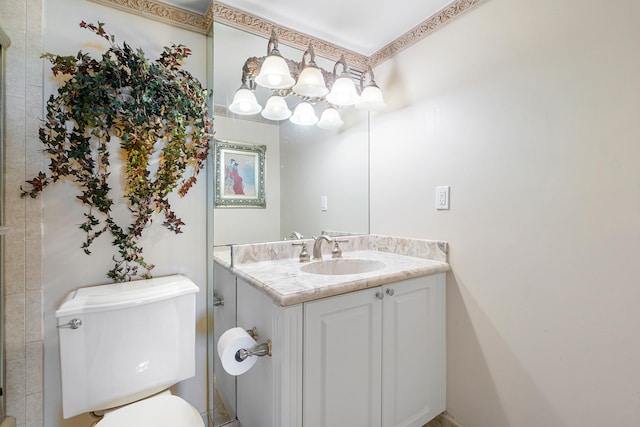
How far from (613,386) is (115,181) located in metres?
2.05

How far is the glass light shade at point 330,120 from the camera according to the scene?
5.93 ft

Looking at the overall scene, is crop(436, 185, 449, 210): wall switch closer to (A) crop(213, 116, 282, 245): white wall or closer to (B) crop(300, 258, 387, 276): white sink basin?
(B) crop(300, 258, 387, 276): white sink basin

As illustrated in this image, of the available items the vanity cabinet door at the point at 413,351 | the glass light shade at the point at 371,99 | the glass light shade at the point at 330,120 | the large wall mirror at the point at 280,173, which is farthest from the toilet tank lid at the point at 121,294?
the glass light shade at the point at 371,99

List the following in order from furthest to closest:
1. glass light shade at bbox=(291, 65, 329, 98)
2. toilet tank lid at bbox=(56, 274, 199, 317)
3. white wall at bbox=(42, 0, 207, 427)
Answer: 1. glass light shade at bbox=(291, 65, 329, 98)
2. white wall at bbox=(42, 0, 207, 427)
3. toilet tank lid at bbox=(56, 274, 199, 317)

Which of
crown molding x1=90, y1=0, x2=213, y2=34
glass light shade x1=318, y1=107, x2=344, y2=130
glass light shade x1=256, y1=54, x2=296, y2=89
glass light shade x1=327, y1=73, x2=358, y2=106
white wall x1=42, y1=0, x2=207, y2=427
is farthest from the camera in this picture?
glass light shade x1=318, y1=107, x2=344, y2=130

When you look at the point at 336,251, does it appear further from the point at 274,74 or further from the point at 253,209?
the point at 274,74

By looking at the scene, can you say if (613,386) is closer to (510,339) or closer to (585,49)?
(510,339)

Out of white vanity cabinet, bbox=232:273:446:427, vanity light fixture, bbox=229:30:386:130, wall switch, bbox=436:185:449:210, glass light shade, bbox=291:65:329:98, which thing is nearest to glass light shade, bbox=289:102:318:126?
vanity light fixture, bbox=229:30:386:130

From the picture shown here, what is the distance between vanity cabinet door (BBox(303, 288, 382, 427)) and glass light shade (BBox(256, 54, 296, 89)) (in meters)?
1.11

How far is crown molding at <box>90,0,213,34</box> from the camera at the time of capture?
1.29 m

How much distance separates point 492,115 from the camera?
1.27 metres

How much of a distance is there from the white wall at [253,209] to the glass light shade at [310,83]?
0.25m

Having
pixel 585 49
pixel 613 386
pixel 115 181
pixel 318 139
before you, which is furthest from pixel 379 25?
pixel 613 386

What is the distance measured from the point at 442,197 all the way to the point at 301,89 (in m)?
0.94
